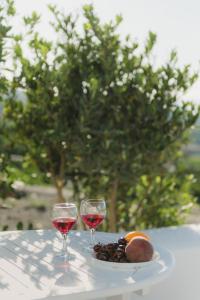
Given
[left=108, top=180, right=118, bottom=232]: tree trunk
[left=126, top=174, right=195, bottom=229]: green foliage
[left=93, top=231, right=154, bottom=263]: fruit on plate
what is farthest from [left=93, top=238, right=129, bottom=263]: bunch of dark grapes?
[left=126, top=174, right=195, bottom=229]: green foliage

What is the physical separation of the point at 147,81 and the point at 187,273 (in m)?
1.63

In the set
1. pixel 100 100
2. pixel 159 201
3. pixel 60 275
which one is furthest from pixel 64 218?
pixel 159 201

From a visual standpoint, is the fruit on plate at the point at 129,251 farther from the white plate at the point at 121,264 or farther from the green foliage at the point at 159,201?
the green foliage at the point at 159,201

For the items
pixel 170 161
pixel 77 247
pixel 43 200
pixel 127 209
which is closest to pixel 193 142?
pixel 170 161

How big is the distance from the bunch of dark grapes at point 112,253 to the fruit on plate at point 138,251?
1.2 inches

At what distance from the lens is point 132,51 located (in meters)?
4.40

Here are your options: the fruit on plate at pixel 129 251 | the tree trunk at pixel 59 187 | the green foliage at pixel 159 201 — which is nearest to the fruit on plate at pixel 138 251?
the fruit on plate at pixel 129 251

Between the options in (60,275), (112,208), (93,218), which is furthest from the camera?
(112,208)

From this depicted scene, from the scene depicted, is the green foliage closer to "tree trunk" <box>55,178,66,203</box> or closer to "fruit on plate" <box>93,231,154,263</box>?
"tree trunk" <box>55,178,66,203</box>

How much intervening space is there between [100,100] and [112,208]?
0.97 metres

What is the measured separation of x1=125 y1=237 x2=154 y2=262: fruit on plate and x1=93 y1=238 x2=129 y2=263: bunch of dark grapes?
30mm

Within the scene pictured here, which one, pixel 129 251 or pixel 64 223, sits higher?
pixel 64 223

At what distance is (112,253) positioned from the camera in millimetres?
2320

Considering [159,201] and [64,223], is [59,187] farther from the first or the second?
[64,223]
